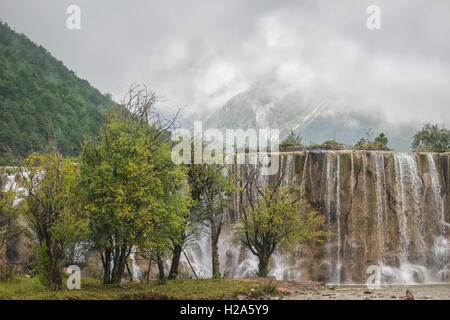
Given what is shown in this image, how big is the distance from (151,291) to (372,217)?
1023 inches

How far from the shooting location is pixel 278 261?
39812mm

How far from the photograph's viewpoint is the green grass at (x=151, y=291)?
18.1m

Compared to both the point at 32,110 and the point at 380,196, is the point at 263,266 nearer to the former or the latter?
the point at 380,196

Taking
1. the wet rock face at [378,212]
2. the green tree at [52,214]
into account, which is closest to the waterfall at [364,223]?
the wet rock face at [378,212]

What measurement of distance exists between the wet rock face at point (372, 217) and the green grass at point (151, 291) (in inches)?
625

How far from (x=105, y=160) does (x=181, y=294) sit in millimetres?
7205

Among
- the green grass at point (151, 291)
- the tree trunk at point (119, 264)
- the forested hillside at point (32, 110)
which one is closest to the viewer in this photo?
the green grass at point (151, 291)

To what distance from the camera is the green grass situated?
18125 millimetres

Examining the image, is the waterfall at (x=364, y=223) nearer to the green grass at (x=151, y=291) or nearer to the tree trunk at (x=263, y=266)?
the tree trunk at (x=263, y=266)

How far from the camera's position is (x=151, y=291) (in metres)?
20.5

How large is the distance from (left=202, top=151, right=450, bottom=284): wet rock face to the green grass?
1588 cm

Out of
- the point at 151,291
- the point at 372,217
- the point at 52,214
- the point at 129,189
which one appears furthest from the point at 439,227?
the point at 52,214
